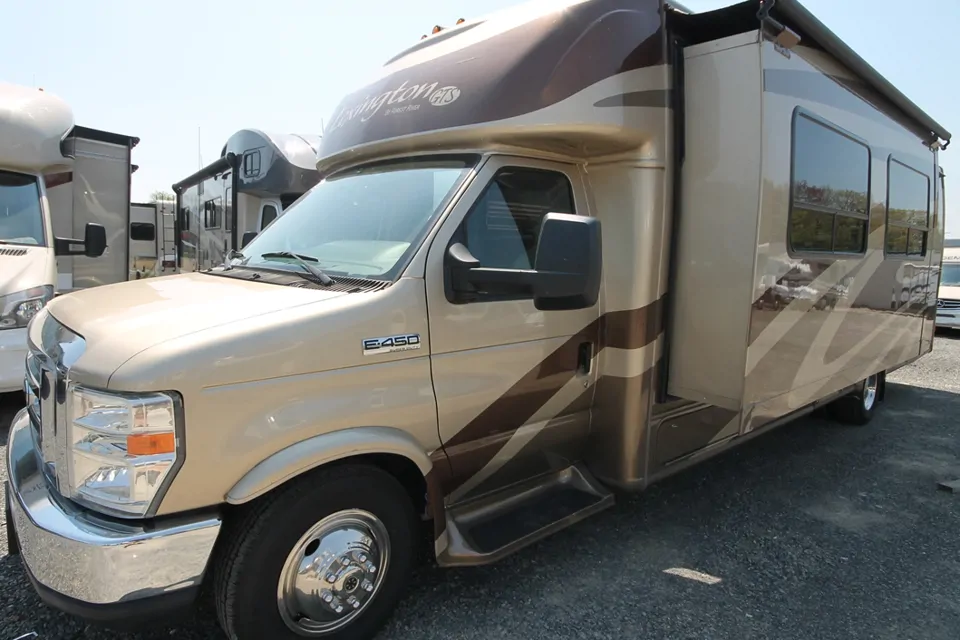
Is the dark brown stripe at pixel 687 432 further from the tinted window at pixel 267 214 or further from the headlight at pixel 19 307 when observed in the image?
the tinted window at pixel 267 214

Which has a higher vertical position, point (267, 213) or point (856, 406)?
point (267, 213)

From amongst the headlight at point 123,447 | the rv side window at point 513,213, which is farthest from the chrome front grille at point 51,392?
the rv side window at point 513,213

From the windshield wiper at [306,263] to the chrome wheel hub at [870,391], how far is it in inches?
229

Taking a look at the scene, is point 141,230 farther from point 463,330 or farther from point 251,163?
point 463,330

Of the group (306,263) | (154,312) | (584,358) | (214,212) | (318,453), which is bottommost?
(318,453)

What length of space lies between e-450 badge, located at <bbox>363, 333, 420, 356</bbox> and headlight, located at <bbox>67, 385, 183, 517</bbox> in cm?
73

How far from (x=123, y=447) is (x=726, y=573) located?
3.03 metres

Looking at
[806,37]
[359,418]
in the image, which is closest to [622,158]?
[806,37]

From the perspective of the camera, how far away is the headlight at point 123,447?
2.08 metres

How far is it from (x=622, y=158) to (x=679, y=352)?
3.79 ft

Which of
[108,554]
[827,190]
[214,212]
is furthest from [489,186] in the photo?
[214,212]

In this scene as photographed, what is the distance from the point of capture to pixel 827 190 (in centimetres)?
419

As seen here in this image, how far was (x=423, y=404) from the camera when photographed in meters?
2.72

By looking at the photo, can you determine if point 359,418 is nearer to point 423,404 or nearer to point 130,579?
point 423,404
